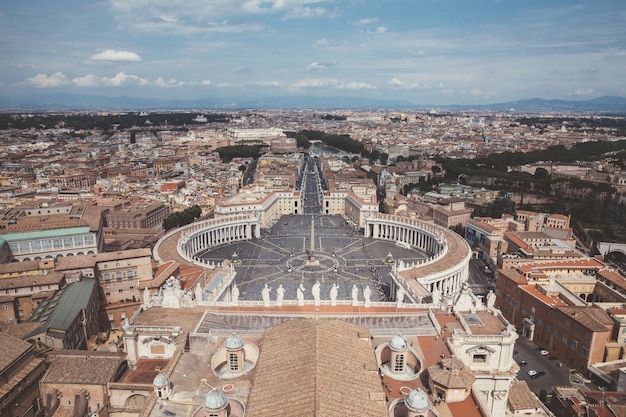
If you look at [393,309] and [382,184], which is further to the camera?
[382,184]

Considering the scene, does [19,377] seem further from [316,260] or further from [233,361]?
[316,260]

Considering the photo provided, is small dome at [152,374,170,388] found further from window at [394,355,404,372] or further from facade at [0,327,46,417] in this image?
window at [394,355,404,372]

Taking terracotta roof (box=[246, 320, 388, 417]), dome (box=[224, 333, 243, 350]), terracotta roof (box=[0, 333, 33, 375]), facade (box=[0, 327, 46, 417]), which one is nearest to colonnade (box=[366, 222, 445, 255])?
terracotta roof (box=[246, 320, 388, 417])

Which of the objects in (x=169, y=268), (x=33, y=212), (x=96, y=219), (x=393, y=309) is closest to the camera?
(x=393, y=309)

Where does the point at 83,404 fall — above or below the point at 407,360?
below

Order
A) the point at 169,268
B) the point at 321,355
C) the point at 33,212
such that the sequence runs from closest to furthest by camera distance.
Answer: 1. the point at 321,355
2. the point at 169,268
3. the point at 33,212

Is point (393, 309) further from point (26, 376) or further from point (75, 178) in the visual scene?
point (75, 178)

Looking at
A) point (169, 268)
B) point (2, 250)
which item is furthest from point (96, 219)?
point (169, 268)

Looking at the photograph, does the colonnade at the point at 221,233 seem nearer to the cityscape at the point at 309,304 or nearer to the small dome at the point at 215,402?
the cityscape at the point at 309,304
